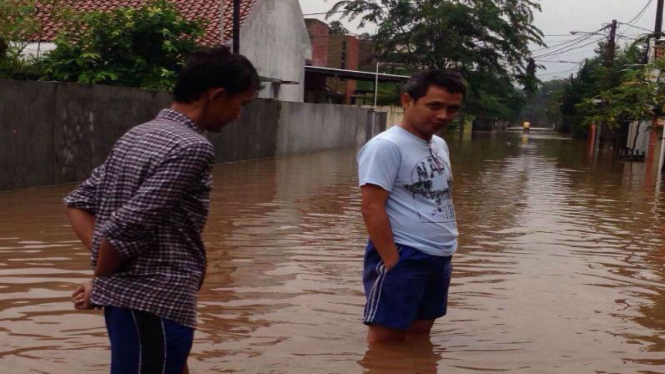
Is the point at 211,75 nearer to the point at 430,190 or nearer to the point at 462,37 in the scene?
the point at 430,190

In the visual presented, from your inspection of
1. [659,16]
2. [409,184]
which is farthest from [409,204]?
[659,16]

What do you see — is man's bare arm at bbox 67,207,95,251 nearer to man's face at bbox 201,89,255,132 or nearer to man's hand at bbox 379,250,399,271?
man's face at bbox 201,89,255,132

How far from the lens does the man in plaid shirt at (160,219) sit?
251cm

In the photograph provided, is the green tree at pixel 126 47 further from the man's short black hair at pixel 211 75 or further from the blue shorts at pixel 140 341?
the blue shorts at pixel 140 341

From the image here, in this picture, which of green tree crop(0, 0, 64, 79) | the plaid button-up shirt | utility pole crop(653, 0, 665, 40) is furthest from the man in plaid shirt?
utility pole crop(653, 0, 665, 40)

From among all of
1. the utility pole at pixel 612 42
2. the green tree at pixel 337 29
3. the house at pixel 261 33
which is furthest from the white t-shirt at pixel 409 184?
the green tree at pixel 337 29

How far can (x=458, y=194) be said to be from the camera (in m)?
14.4

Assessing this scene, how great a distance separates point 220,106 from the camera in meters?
2.72

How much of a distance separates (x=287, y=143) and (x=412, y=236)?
65.9ft

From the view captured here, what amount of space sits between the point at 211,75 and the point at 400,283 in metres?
1.84

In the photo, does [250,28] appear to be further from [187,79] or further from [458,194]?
[187,79]

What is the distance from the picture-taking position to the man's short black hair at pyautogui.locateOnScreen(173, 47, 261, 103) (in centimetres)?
267

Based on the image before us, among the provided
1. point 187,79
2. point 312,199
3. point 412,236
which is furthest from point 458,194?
→ point 187,79

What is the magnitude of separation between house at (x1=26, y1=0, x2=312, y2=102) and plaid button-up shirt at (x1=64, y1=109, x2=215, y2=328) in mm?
19740
